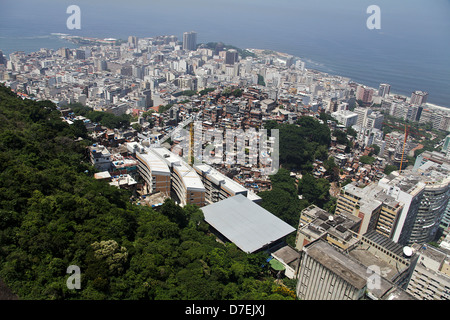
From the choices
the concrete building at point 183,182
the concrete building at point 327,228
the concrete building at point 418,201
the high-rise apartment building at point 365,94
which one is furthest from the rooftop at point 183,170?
the high-rise apartment building at point 365,94

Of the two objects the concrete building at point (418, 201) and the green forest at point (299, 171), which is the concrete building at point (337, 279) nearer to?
the green forest at point (299, 171)

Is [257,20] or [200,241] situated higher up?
[257,20]

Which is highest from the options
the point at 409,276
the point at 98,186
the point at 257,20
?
the point at 257,20

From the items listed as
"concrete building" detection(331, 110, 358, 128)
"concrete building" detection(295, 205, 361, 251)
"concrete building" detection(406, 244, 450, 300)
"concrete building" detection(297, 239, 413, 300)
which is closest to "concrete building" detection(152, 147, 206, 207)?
"concrete building" detection(295, 205, 361, 251)

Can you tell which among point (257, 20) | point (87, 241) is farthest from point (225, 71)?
point (257, 20)

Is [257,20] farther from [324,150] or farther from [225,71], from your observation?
[324,150]

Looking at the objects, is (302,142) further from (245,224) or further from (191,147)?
(245,224)
